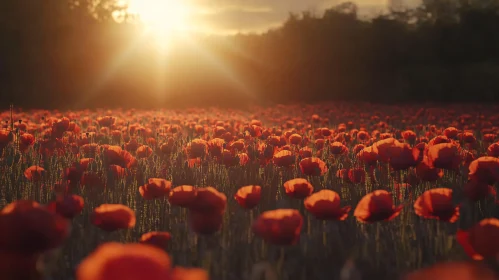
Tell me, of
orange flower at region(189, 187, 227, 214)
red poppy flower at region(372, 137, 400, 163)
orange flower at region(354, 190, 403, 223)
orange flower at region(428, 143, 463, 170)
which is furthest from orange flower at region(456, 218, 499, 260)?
red poppy flower at region(372, 137, 400, 163)

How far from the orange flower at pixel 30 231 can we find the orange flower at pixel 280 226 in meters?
0.69

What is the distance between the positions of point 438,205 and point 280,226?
2.45 feet

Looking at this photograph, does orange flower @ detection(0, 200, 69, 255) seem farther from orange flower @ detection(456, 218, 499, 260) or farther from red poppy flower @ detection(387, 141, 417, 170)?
red poppy flower @ detection(387, 141, 417, 170)

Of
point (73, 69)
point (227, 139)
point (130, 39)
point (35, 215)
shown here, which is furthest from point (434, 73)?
point (35, 215)

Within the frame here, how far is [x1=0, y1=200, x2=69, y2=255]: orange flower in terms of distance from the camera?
113 cm

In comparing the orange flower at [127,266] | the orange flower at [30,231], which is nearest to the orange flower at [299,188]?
the orange flower at [30,231]

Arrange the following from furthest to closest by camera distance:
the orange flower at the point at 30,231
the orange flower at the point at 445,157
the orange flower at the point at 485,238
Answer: the orange flower at the point at 445,157
the orange flower at the point at 485,238
the orange flower at the point at 30,231

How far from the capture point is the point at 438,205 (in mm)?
2105

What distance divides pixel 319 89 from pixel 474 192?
18.4 m

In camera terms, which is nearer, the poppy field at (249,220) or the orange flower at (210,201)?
the poppy field at (249,220)

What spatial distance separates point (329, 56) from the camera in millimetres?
21109

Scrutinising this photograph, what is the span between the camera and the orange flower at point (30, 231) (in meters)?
1.13

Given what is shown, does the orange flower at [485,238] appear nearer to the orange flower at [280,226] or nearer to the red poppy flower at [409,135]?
the orange flower at [280,226]

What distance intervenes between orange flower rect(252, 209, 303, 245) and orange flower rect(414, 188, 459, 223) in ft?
2.20
